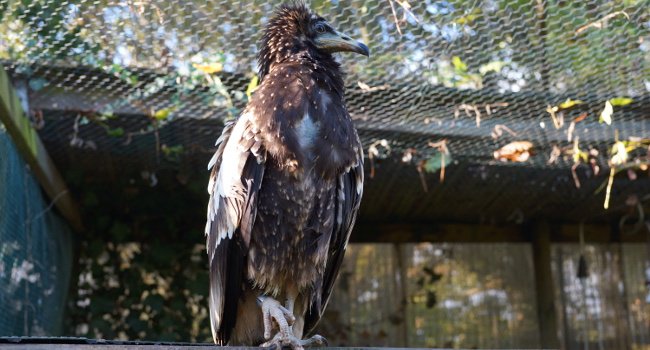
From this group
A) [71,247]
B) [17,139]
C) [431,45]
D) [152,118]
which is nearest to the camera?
[431,45]

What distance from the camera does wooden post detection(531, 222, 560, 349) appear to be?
5.84m

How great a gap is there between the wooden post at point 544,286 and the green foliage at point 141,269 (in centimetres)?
230

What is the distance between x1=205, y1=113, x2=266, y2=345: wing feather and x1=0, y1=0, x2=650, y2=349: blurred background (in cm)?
57

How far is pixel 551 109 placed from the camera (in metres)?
3.82

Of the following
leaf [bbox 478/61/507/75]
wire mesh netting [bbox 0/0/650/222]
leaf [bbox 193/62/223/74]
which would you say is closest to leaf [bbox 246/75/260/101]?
wire mesh netting [bbox 0/0/650/222]

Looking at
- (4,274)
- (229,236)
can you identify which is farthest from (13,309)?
(229,236)

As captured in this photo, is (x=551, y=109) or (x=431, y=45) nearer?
(x=431, y=45)

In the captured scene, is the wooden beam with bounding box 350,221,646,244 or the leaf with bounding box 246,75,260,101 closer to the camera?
the leaf with bounding box 246,75,260,101

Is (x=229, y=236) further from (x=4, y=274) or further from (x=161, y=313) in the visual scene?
(x=161, y=313)

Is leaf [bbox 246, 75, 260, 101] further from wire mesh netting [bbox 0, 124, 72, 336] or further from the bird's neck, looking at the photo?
wire mesh netting [bbox 0, 124, 72, 336]

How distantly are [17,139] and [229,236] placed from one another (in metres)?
1.27

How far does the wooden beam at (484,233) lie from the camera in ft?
19.9

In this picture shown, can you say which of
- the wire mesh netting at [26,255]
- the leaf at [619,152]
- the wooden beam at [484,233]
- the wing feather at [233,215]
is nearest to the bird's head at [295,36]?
the wing feather at [233,215]

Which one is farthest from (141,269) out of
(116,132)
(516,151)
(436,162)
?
(516,151)
